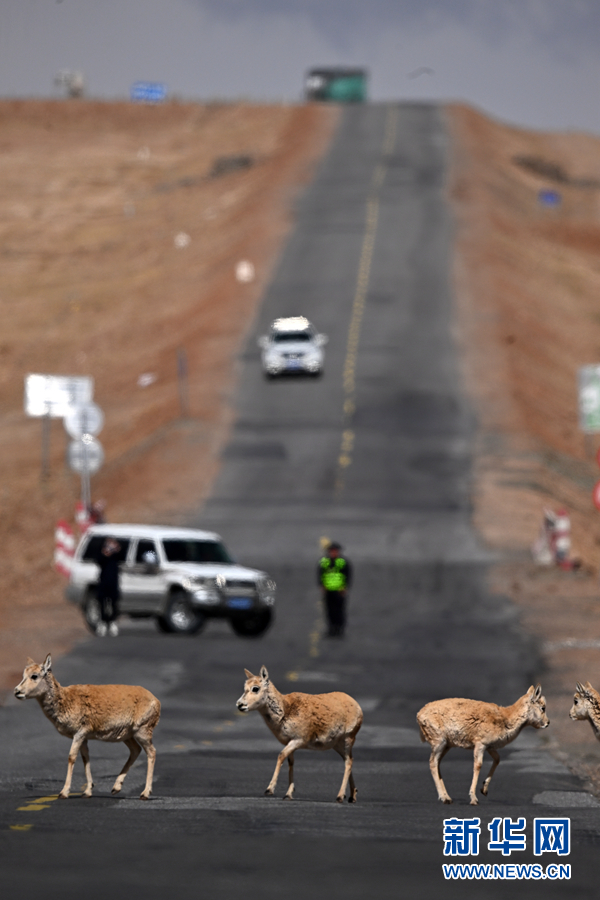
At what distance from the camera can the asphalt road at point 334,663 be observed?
9117 millimetres

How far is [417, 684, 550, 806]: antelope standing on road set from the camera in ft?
35.3

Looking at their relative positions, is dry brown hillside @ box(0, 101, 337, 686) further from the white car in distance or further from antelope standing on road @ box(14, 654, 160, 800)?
antelope standing on road @ box(14, 654, 160, 800)

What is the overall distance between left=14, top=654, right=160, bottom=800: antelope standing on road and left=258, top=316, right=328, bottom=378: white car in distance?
4232 cm

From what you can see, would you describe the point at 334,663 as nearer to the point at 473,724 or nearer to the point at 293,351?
the point at 473,724

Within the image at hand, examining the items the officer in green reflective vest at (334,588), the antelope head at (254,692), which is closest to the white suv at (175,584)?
the officer in green reflective vest at (334,588)

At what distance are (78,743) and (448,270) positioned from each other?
59.2m

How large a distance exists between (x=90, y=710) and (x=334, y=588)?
17.0 meters

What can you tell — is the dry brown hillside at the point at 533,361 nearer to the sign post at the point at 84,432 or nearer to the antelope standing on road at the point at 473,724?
the antelope standing on road at the point at 473,724

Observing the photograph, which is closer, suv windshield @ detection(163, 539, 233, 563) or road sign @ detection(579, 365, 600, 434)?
suv windshield @ detection(163, 539, 233, 563)

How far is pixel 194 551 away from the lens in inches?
1114

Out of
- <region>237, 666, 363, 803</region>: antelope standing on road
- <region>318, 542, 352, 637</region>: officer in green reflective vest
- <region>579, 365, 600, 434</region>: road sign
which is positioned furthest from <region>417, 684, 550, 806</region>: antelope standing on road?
<region>579, 365, 600, 434</region>: road sign

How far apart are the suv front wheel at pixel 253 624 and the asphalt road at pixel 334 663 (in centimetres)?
59

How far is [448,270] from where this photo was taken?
68.5 m

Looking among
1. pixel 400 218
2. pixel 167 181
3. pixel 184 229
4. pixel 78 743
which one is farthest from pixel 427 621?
pixel 167 181
